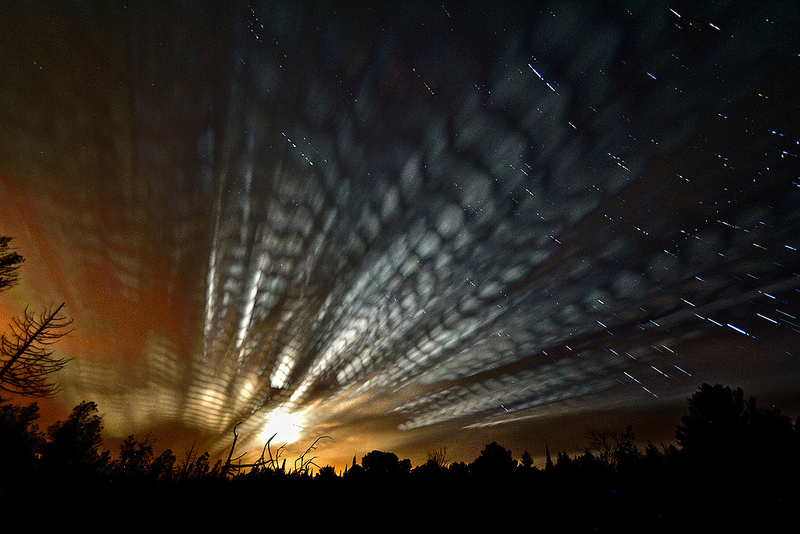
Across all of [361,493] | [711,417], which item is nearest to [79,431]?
[361,493]

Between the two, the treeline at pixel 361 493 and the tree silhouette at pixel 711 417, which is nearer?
the treeline at pixel 361 493

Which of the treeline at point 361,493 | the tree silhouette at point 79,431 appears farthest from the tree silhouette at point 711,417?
the tree silhouette at point 79,431

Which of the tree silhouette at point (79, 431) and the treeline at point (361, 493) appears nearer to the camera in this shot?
the treeline at point (361, 493)

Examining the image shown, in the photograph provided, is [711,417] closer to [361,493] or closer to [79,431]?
[361,493]

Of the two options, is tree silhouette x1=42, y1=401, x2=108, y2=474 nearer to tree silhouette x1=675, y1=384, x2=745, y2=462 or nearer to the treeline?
the treeline

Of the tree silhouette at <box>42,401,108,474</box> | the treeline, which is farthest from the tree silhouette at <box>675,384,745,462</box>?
the tree silhouette at <box>42,401,108,474</box>

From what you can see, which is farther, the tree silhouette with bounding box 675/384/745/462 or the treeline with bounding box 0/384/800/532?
the tree silhouette with bounding box 675/384/745/462

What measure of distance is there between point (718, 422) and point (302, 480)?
76216 mm

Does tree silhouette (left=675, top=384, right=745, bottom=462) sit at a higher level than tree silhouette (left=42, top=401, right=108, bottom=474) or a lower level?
higher

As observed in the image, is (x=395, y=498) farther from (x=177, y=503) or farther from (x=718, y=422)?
(x=718, y=422)

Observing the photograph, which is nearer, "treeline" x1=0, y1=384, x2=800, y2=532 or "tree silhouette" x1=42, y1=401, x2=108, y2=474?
"treeline" x1=0, y1=384, x2=800, y2=532

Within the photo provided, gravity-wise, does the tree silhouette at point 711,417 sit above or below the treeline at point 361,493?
above

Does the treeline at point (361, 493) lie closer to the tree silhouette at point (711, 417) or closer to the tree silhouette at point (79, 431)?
the tree silhouette at point (711, 417)

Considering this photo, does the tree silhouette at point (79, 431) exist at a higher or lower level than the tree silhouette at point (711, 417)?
lower
